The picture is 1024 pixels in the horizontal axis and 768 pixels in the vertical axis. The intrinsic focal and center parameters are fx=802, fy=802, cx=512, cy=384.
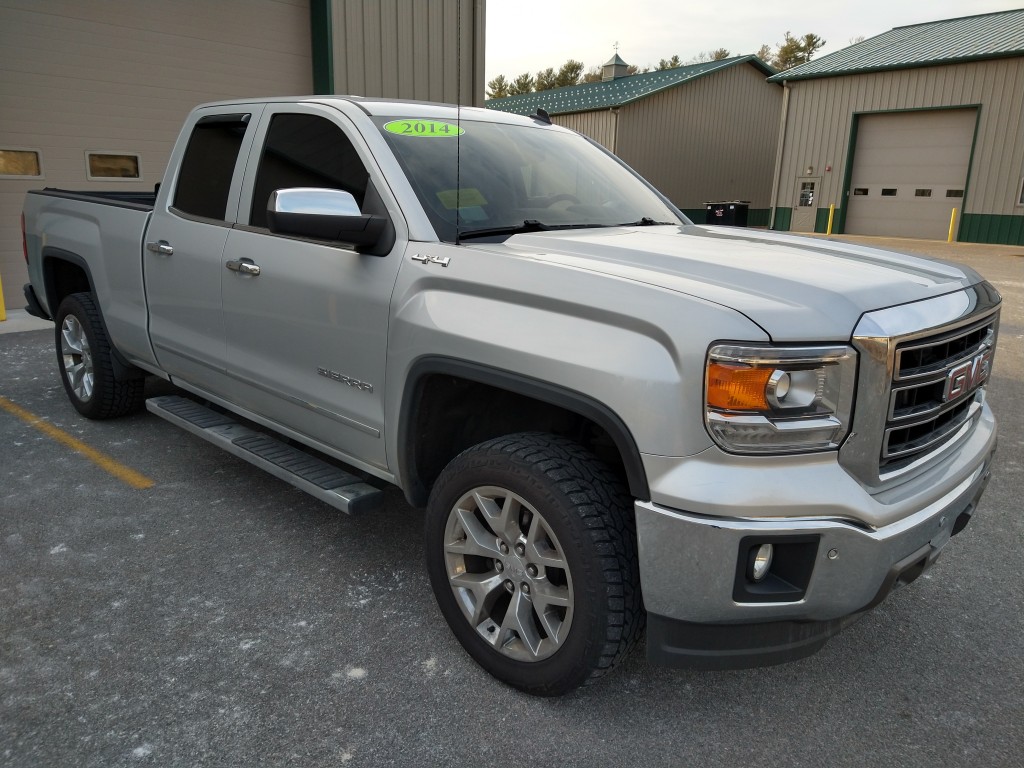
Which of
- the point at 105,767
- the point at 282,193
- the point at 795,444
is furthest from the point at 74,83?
the point at 795,444

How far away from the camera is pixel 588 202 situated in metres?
3.54

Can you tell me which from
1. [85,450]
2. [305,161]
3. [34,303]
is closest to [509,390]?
[305,161]

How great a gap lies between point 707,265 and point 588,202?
1198mm

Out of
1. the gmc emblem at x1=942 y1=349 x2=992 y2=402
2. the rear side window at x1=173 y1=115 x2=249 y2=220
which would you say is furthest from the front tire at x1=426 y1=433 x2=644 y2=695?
the rear side window at x1=173 y1=115 x2=249 y2=220

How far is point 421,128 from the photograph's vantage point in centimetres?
332

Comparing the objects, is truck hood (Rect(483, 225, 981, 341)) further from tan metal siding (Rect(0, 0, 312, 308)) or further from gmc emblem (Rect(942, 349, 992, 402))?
tan metal siding (Rect(0, 0, 312, 308))

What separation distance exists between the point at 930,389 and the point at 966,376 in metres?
0.24

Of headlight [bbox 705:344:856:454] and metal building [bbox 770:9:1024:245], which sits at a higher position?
metal building [bbox 770:9:1024:245]

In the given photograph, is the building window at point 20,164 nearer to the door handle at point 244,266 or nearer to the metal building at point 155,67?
the metal building at point 155,67

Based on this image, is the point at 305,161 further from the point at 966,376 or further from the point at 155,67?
the point at 155,67

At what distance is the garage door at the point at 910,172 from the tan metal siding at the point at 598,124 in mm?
8138

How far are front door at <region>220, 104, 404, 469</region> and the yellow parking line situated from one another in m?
0.94

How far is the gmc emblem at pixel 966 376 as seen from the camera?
2396 millimetres

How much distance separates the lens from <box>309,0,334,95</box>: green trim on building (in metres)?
10.8
